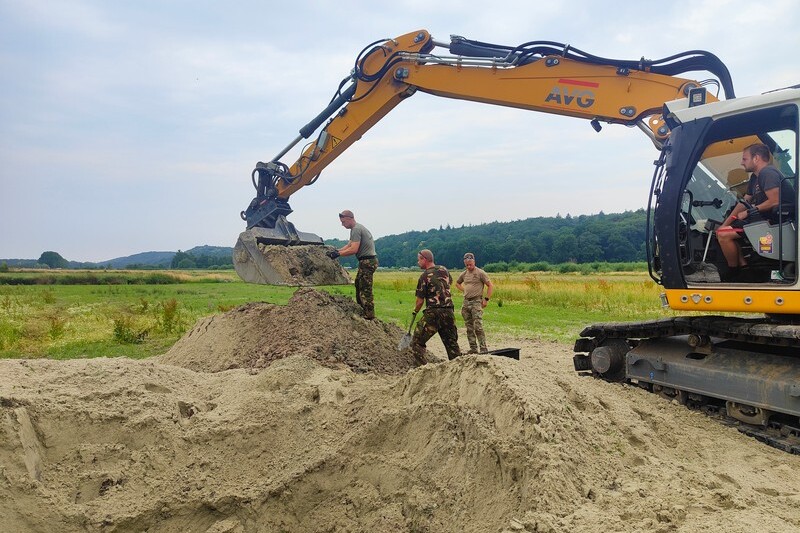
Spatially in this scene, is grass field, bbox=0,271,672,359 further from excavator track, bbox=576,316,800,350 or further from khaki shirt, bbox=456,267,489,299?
excavator track, bbox=576,316,800,350

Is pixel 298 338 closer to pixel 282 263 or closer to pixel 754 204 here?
pixel 282 263

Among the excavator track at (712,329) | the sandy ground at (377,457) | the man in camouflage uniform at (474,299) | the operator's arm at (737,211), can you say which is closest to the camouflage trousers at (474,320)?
the man in camouflage uniform at (474,299)

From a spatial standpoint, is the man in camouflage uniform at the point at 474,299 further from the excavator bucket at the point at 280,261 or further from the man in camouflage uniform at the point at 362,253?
the excavator bucket at the point at 280,261

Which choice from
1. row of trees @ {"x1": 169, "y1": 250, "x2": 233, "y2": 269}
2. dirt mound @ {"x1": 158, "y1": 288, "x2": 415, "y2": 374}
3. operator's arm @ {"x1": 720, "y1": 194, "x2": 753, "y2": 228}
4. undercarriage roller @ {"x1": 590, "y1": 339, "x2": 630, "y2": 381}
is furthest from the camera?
row of trees @ {"x1": 169, "y1": 250, "x2": 233, "y2": 269}

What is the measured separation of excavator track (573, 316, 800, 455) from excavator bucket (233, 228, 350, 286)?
4.53 m

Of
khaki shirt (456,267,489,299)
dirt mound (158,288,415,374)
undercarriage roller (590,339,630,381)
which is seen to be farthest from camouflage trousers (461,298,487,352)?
undercarriage roller (590,339,630,381)

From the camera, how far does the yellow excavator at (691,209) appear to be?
5.03 metres

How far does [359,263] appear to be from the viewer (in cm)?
899

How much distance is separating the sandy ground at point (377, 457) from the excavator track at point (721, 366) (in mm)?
228

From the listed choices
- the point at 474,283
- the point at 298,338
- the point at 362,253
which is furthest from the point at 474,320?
the point at 298,338

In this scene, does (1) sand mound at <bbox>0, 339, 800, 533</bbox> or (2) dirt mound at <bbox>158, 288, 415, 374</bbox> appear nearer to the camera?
(1) sand mound at <bbox>0, 339, 800, 533</bbox>

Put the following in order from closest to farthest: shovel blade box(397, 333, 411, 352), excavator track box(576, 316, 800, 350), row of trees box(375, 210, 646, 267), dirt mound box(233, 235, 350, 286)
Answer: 1. excavator track box(576, 316, 800, 350)
2. shovel blade box(397, 333, 411, 352)
3. dirt mound box(233, 235, 350, 286)
4. row of trees box(375, 210, 646, 267)

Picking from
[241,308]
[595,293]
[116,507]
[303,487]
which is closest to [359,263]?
[241,308]

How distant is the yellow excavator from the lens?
5.03 m
